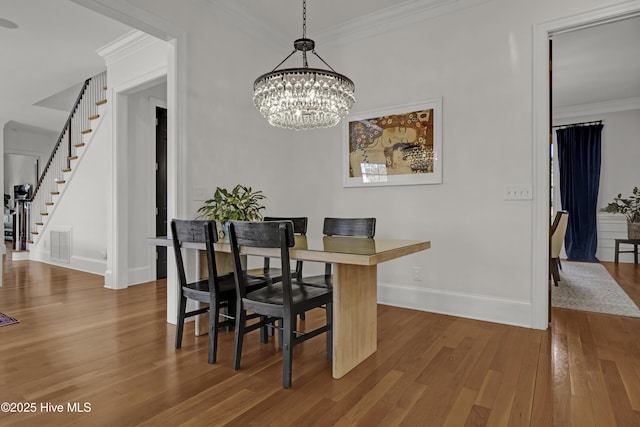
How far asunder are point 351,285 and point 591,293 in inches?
136

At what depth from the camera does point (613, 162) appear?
21.5 feet

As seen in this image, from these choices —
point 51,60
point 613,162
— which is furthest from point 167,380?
point 613,162

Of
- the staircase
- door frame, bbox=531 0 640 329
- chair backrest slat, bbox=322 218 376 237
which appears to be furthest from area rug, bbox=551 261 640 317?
the staircase

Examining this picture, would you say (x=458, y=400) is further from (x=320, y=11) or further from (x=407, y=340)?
(x=320, y=11)

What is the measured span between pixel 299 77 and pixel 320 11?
1619 millimetres

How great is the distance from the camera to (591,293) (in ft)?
13.4

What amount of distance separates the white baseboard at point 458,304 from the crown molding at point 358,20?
2.56 meters

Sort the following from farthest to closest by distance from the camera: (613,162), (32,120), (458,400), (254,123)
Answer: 1. (32,120)
2. (613,162)
3. (254,123)
4. (458,400)

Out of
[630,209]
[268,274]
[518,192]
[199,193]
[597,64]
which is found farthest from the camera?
[630,209]

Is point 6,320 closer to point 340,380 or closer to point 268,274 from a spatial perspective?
point 268,274

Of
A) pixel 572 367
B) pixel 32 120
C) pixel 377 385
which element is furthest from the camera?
pixel 32 120

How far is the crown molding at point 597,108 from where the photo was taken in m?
6.33

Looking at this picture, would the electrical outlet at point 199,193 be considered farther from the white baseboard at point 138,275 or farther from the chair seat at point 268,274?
the white baseboard at point 138,275

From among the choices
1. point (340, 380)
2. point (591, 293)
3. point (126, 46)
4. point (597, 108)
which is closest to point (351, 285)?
point (340, 380)
